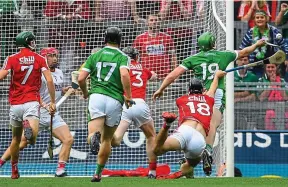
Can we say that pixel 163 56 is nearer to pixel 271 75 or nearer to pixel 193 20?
pixel 193 20

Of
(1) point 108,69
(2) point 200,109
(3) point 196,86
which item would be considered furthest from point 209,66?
(1) point 108,69

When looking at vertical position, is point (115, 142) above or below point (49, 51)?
below

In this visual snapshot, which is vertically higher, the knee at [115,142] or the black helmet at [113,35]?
the black helmet at [113,35]

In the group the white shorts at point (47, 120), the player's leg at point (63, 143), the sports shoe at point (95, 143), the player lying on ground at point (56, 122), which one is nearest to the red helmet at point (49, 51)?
the player lying on ground at point (56, 122)

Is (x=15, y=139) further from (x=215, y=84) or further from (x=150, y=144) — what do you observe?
(x=215, y=84)

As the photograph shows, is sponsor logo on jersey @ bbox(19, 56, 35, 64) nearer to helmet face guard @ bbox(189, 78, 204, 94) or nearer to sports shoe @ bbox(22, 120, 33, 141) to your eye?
sports shoe @ bbox(22, 120, 33, 141)

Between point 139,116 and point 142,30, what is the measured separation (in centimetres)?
272

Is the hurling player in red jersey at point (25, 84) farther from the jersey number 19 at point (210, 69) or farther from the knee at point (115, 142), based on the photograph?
the jersey number 19 at point (210, 69)

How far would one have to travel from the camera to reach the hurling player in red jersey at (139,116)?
48.0 feet

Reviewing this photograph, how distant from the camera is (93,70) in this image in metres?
12.2

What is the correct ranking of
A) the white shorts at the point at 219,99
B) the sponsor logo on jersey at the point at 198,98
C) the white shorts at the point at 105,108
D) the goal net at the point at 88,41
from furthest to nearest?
the goal net at the point at 88,41
the white shorts at the point at 219,99
the sponsor logo on jersey at the point at 198,98
the white shorts at the point at 105,108

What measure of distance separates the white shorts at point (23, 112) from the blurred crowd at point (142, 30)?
3915 millimetres

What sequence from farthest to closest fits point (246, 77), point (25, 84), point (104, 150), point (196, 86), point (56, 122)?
point (246, 77) → point (56, 122) → point (25, 84) → point (196, 86) → point (104, 150)

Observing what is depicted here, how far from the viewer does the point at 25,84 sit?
43.6 ft
